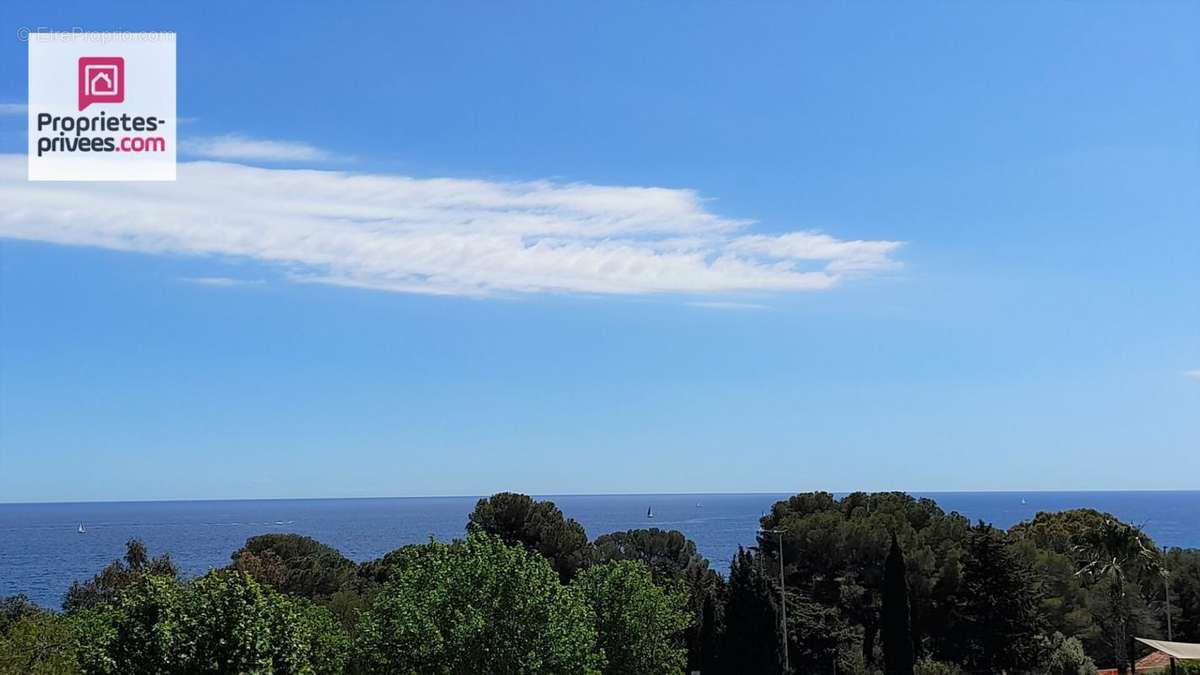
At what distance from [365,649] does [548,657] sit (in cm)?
501

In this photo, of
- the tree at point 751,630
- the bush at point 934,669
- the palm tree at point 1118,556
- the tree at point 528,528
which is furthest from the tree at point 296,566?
the palm tree at point 1118,556

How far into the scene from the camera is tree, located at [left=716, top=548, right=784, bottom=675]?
41125 mm

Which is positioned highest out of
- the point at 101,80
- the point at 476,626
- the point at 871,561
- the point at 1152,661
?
the point at 101,80

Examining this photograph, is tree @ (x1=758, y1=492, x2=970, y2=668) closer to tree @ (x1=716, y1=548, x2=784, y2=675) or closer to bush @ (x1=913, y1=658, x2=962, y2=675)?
bush @ (x1=913, y1=658, x2=962, y2=675)

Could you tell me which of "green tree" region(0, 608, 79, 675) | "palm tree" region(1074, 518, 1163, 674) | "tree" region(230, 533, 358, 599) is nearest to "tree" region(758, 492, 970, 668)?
"palm tree" region(1074, 518, 1163, 674)

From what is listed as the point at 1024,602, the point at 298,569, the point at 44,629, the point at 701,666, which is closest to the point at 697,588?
the point at 701,666

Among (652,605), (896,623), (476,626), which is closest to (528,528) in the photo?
(896,623)

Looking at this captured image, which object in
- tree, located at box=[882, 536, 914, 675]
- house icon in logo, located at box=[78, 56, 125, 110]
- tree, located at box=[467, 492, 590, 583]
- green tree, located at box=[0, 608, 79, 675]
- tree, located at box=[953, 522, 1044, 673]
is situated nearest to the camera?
house icon in logo, located at box=[78, 56, 125, 110]

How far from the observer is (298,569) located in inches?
2542

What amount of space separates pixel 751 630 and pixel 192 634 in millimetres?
23992

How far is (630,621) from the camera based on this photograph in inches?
1320

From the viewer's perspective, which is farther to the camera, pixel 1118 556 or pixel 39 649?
pixel 1118 556

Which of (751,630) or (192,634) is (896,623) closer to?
(751,630)

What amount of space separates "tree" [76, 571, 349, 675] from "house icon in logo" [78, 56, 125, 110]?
36.0 feet
